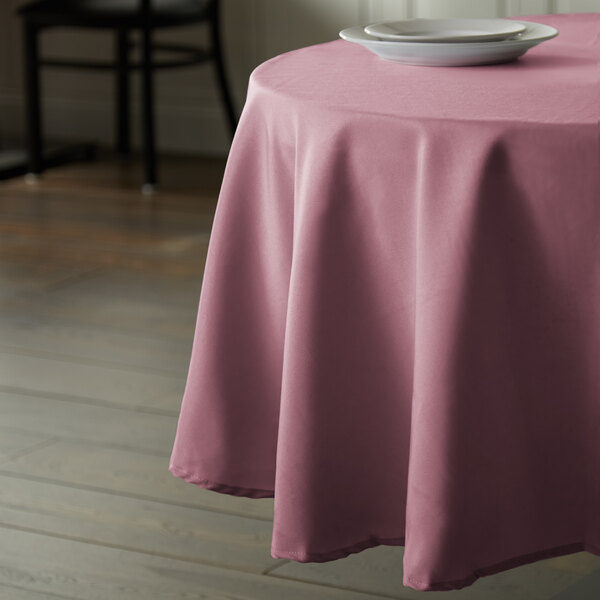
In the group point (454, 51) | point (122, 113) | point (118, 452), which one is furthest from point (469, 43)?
point (122, 113)

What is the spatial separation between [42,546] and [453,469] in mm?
650

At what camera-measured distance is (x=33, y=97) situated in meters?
3.34

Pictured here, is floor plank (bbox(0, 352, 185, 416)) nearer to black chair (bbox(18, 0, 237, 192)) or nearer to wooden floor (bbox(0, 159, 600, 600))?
wooden floor (bbox(0, 159, 600, 600))

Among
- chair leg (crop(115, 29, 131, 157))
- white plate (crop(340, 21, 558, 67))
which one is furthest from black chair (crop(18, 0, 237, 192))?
white plate (crop(340, 21, 558, 67))

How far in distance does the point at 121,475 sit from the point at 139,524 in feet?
0.51

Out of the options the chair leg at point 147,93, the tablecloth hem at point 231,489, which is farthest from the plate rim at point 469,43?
the chair leg at point 147,93

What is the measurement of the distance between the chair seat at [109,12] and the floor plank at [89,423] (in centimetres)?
148

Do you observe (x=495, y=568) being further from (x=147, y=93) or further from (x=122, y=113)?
(x=122, y=113)

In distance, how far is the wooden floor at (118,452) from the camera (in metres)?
1.35

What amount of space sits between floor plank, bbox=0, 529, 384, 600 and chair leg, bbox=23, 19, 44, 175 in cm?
211

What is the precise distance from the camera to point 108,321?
228 cm

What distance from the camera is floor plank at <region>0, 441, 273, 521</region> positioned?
155cm

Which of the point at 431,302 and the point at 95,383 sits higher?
the point at 431,302

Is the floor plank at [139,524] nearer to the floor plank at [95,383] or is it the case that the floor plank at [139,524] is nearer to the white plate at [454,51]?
the floor plank at [95,383]
